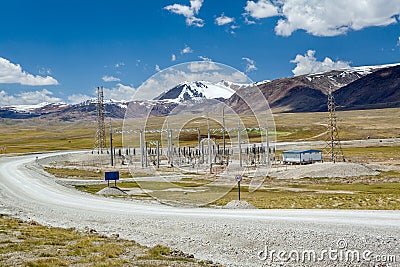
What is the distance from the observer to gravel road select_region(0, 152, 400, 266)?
22062 mm

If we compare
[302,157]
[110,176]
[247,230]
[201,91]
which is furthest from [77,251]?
[302,157]

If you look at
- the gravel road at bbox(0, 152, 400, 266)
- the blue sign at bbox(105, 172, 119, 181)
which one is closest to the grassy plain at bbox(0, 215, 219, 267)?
the gravel road at bbox(0, 152, 400, 266)

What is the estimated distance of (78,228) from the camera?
101 ft

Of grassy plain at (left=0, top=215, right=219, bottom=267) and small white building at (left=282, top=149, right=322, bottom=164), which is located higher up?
small white building at (left=282, top=149, right=322, bottom=164)

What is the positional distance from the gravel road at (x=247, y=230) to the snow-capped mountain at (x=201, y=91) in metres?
8.36

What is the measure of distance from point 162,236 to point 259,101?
36.1ft

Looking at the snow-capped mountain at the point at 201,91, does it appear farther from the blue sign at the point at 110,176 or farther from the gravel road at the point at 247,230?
the blue sign at the point at 110,176

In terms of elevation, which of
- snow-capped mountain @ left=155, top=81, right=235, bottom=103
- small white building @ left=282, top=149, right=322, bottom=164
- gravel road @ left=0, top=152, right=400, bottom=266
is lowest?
gravel road @ left=0, top=152, right=400, bottom=266

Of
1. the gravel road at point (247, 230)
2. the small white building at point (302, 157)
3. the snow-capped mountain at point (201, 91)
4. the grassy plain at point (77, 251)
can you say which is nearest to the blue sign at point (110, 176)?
the gravel road at point (247, 230)

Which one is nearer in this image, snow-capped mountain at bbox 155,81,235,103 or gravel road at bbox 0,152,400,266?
gravel road at bbox 0,152,400,266

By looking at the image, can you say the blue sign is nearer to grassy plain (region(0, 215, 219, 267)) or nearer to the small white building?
grassy plain (region(0, 215, 219, 267))

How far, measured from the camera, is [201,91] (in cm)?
2581

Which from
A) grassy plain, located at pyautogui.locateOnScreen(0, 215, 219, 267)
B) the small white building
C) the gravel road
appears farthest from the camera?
the small white building

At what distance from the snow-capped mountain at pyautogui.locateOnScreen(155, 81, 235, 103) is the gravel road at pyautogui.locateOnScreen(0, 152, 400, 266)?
836cm
